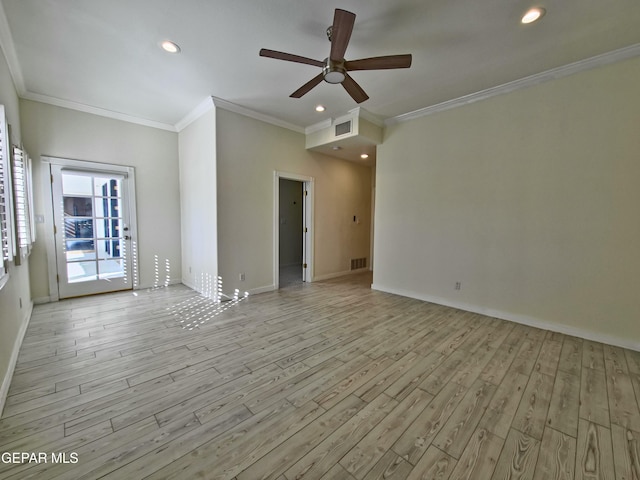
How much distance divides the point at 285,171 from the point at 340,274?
8.50 ft

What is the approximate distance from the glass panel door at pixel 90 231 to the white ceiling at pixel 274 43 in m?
1.21

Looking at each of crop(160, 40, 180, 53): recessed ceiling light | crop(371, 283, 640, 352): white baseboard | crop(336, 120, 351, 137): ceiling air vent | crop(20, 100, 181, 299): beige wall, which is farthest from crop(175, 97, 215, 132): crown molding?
crop(371, 283, 640, 352): white baseboard

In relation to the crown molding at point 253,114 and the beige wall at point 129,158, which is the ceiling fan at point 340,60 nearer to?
the crown molding at point 253,114

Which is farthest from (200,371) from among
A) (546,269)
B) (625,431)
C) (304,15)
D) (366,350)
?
(546,269)

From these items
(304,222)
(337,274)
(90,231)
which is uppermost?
(304,222)

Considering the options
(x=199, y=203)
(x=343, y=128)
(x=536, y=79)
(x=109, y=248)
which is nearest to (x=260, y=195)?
(x=199, y=203)

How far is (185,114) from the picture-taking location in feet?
14.2

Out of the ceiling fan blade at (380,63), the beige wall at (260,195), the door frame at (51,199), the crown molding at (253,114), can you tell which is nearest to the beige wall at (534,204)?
the beige wall at (260,195)

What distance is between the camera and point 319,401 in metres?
1.85

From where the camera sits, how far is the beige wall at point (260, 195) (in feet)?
13.1

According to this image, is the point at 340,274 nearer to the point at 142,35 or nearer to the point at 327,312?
the point at 327,312

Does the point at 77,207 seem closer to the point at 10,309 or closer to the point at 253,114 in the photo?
the point at 10,309
